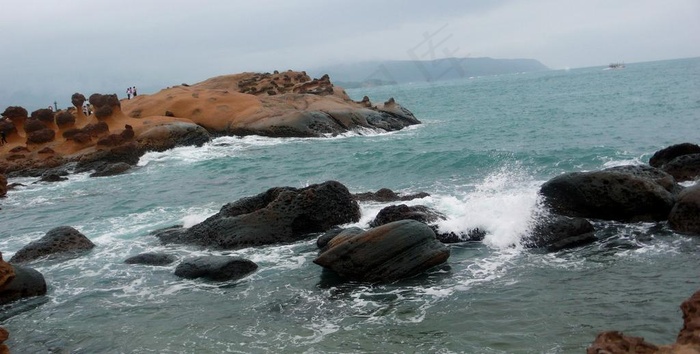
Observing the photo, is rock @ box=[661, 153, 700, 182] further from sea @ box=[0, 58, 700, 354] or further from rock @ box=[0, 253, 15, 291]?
rock @ box=[0, 253, 15, 291]

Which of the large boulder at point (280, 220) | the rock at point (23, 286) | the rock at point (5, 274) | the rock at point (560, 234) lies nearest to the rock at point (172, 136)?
the large boulder at point (280, 220)

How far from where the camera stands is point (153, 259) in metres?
13.5

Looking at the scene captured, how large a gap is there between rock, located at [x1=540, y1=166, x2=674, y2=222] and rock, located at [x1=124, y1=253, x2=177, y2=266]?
8846 millimetres

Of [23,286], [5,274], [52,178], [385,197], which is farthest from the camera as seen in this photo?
[52,178]

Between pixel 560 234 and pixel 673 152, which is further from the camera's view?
pixel 673 152

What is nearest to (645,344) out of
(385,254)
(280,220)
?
(385,254)

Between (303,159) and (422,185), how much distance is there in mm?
9925

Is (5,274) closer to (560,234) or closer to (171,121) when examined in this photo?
(560,234)

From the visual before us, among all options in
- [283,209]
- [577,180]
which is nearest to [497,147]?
[577,180]

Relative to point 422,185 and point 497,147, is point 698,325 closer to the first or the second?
point 422,185

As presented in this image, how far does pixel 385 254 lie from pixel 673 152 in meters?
11.6

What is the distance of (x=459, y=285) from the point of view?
1055 cm

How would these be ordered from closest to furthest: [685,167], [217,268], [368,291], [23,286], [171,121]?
[368,291] < [23,286] < [217,268] < [685,167] < [171,121]

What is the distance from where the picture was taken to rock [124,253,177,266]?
43.9 feet
